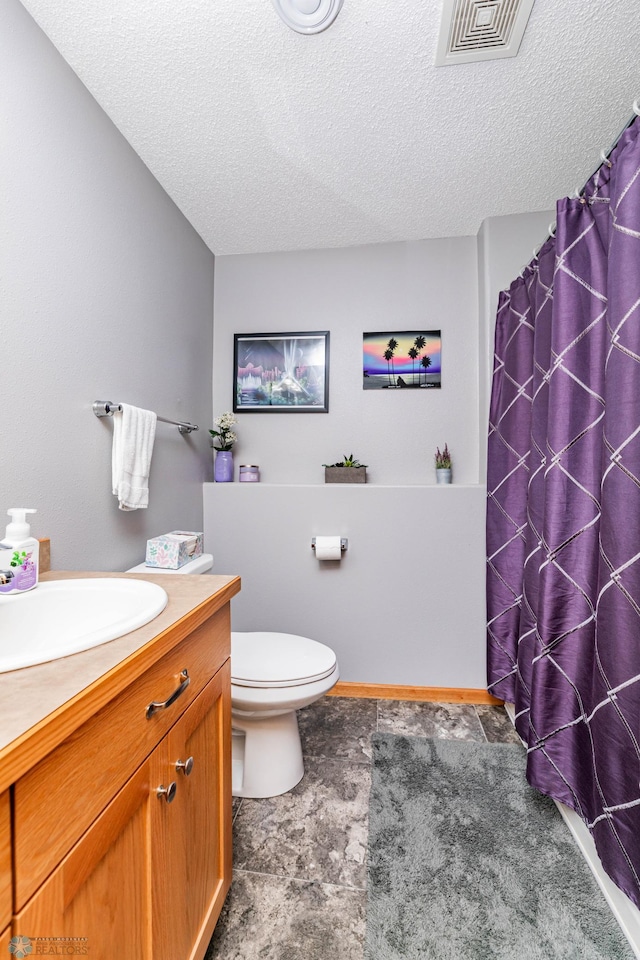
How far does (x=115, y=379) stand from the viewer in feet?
4.80

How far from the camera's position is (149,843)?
66 centimetres

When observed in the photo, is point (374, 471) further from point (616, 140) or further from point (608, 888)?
point (608, 888)

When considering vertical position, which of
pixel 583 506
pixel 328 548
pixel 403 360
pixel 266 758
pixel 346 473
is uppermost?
pixel 403 360

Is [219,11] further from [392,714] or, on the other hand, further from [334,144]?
[392,714]

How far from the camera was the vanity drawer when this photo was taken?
0.43m

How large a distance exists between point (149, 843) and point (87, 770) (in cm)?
25

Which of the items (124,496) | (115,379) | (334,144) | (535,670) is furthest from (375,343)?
(535,670)

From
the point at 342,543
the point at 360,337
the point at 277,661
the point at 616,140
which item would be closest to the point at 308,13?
the point at 616,140

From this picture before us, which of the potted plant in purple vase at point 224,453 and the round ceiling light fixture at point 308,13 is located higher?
the round ceiling light fixture at point 308,13

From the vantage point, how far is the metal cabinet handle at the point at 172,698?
0.66 metres

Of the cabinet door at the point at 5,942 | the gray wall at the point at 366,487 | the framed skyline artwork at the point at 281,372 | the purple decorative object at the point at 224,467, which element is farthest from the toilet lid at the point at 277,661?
the framed skyline artwork at the point at 281,372

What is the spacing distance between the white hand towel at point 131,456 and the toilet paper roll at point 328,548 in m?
0.84

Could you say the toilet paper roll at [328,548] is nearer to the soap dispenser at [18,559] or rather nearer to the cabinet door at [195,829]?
the cabinet door at [195,829]

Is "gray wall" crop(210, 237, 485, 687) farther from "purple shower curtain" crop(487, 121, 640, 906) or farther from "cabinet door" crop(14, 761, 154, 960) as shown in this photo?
"cabinet door" crop(14, 761, 154, 960)
